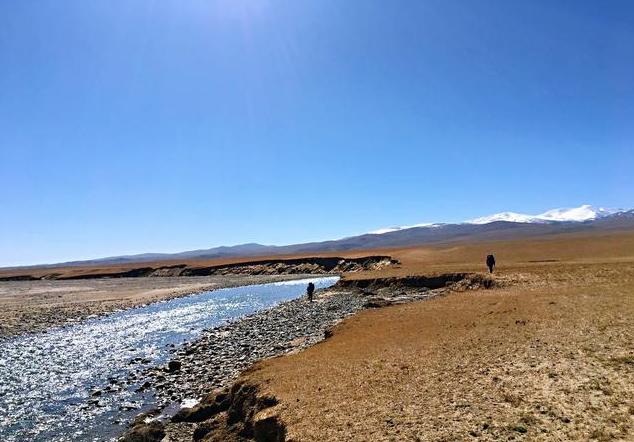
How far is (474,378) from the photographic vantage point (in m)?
16.1

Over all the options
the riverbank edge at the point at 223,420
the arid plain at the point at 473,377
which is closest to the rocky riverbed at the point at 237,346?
the riverbank edge at the point at 223,420

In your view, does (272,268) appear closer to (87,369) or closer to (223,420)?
(87,369)

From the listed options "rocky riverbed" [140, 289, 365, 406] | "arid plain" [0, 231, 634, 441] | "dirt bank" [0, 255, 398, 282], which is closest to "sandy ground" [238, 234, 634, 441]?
"arid plain" [0, 231, 634, 441]

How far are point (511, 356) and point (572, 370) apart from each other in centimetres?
257

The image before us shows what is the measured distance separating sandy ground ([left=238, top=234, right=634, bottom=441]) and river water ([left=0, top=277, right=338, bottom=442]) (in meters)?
7.09

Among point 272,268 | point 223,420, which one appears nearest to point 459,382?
point 223,420

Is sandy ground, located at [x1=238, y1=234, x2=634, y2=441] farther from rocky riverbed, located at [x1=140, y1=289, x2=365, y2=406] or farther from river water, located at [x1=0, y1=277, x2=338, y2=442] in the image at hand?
river water, located at [x1=0, y1=277, x2=338, y2=442]

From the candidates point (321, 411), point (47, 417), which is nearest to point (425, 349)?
point (321, 411)

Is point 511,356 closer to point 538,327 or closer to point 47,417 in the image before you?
point 538,327

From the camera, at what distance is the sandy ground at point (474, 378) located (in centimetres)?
1251

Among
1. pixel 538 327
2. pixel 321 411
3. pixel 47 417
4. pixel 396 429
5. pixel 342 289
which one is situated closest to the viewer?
pixel 396 429

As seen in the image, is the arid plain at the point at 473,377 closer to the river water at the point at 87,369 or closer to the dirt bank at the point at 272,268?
the river water at the point at 87,369

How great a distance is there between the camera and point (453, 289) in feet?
163

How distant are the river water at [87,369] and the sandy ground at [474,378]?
7095 millimetres
